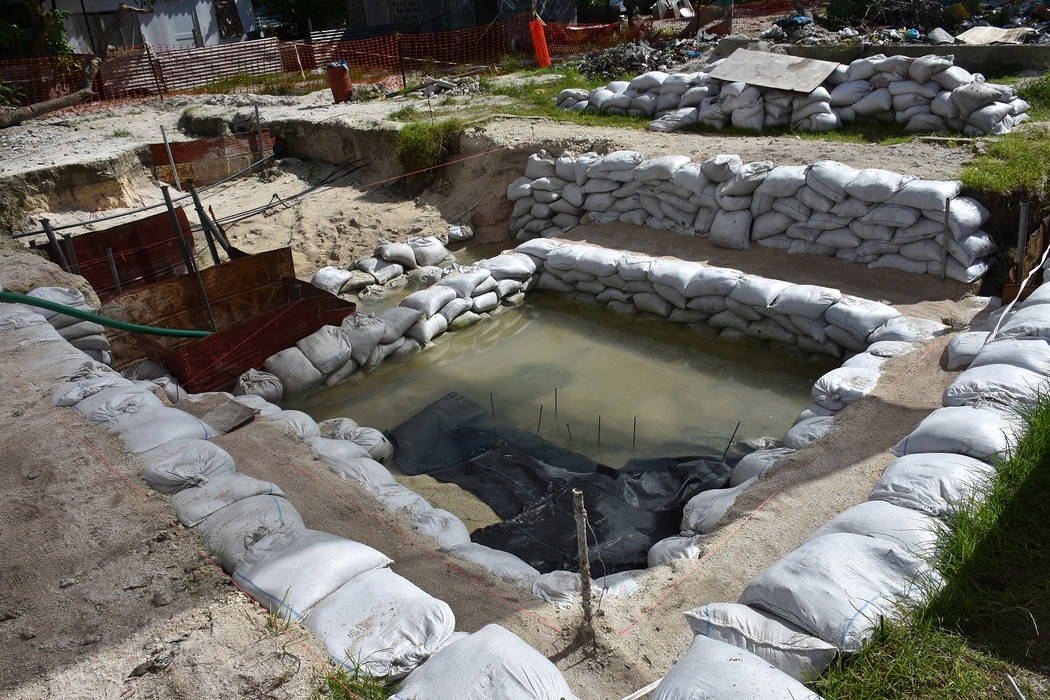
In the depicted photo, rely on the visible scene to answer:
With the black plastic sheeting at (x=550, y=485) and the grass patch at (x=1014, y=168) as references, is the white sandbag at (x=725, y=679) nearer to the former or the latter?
the black plastic sheeting at (x=550, y=485)

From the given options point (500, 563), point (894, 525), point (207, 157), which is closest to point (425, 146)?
point (207, 157)

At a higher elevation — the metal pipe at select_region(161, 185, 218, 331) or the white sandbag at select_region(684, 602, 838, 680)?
the metal pipe at select_region(161, 185, 218, 331)

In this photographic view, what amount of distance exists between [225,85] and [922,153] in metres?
13.4

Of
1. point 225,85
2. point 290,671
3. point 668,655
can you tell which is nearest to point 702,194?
point 668,655

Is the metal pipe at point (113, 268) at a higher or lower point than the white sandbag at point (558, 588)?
higher

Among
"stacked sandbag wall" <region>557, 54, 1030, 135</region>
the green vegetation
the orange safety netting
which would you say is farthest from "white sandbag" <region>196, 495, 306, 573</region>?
the orange safety netting

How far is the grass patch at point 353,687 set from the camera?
2.18 m

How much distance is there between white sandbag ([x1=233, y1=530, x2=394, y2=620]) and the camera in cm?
252

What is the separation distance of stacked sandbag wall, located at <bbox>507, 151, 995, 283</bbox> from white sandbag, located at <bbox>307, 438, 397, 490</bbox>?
168 inches

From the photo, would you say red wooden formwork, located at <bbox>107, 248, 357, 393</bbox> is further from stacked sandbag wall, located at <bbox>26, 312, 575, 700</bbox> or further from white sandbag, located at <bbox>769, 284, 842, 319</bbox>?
white sandbag, located at <bbox>769, 284, 842, 319</bbox>

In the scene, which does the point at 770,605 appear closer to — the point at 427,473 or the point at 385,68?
the point at 427,473

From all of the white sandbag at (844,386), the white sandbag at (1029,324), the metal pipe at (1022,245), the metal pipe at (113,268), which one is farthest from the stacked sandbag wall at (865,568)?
the metal pipe at (113,268)

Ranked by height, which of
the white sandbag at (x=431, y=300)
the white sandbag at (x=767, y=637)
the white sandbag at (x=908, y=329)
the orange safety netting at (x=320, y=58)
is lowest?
the white sandbag at (x=908, y=329)

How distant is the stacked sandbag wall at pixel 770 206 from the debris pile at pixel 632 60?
Result: 458cm
